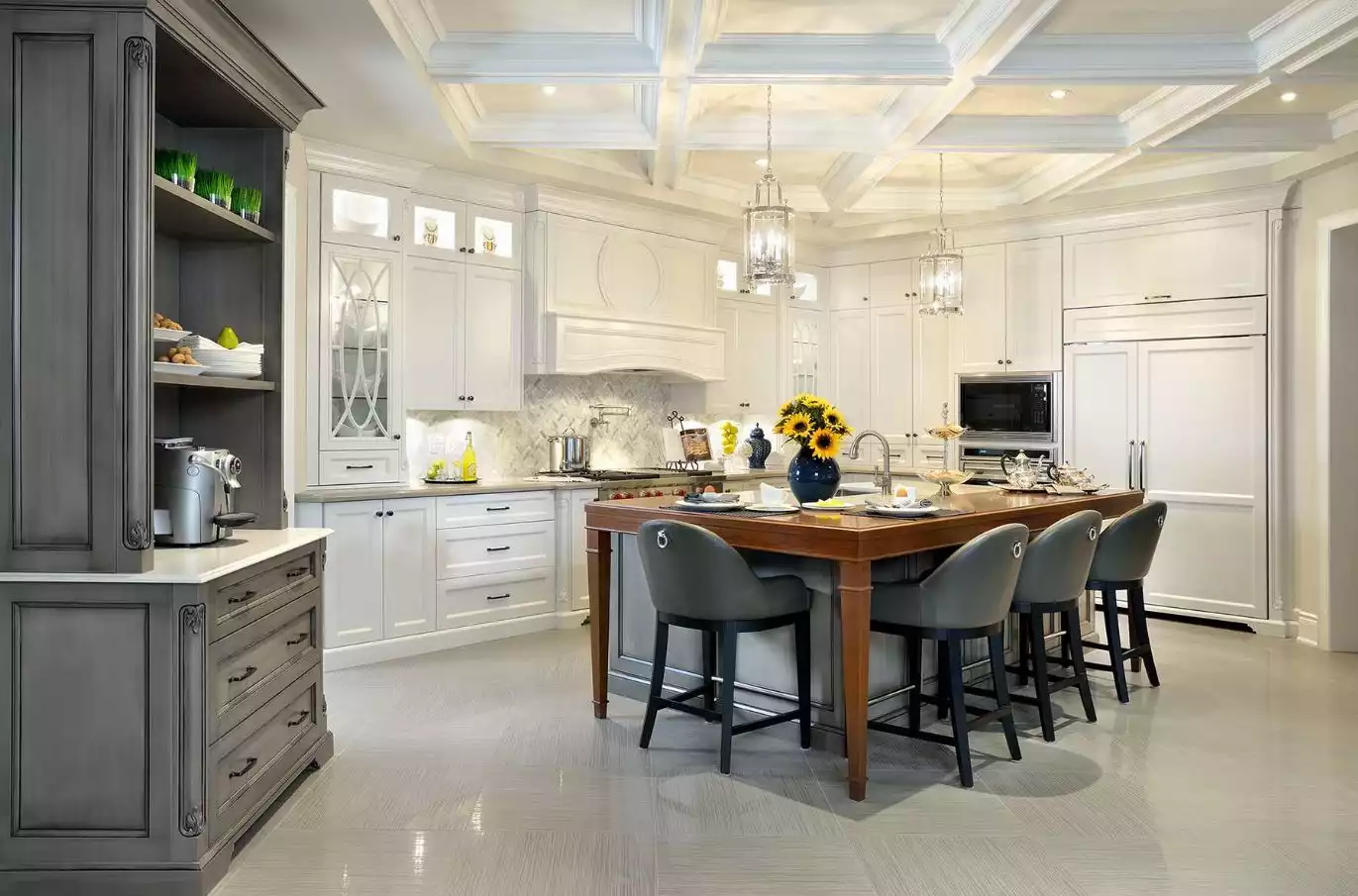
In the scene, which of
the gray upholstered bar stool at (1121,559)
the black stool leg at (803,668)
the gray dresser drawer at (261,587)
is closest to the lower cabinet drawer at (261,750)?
the gray dresser drawer at (261,587)

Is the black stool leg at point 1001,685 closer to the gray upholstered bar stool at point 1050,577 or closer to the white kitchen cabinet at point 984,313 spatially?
the gray upholstered bar stool at point 1050,577

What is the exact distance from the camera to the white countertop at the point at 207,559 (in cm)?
254

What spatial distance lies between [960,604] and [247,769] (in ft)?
7.51

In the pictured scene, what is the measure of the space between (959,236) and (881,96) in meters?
2.51

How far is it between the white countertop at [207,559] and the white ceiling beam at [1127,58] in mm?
3340

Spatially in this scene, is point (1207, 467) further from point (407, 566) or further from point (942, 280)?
point (407, 566)

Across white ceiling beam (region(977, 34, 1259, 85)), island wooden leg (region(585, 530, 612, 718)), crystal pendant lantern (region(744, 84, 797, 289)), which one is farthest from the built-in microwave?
island wooden leg (region(585, 530, 612, 718))

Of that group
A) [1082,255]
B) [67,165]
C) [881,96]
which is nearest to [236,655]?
[67,165]

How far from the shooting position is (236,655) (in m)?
2.86

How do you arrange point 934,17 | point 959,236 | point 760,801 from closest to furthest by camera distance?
point 760,801 → point 934,17 → point 959,236

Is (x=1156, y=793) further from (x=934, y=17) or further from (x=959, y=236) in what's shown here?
(x=959, y=236)

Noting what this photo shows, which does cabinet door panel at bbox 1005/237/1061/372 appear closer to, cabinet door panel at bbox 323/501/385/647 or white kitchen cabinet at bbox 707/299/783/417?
white kitchen cabinet at bbox 707/299/783/417

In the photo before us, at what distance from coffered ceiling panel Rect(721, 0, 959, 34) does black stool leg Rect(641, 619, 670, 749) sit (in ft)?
7.83

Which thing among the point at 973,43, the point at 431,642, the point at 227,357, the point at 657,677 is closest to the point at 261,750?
the point at 227,357
